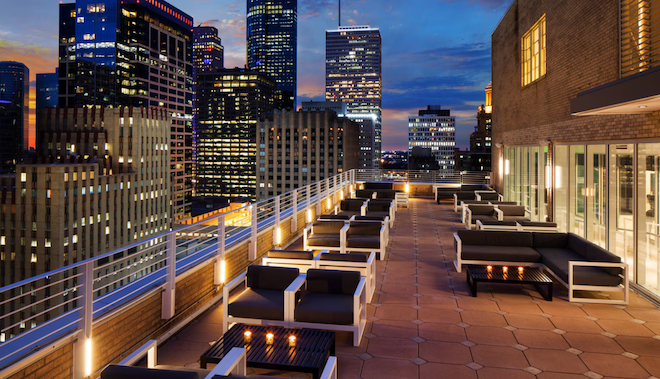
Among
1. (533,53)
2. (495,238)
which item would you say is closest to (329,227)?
(495,238)

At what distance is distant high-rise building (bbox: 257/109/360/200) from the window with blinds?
114m

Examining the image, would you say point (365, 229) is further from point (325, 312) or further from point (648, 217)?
point (648, 217)

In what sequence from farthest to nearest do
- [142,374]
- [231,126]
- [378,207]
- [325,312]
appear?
1. [231,126]
2. [378,207]
3. [325,312]
4. [142,374]

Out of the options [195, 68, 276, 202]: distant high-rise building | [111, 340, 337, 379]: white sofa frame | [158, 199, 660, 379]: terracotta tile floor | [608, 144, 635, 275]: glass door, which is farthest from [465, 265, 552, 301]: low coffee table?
[195, 68, 276, 202]: distant high-rise building

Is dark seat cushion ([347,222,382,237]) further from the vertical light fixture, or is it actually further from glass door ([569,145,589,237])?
the vertical light fixture

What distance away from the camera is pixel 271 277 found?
204 inches

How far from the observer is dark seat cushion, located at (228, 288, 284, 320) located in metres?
4.59

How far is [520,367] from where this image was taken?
13.4ft

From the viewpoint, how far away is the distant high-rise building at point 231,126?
188 m

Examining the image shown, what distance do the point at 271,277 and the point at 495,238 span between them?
443cm

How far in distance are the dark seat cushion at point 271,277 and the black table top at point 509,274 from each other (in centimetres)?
272

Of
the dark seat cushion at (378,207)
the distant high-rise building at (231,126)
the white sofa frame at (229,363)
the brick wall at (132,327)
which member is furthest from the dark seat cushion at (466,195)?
the distant high-rise building at (231,126)

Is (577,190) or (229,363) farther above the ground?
(577,190)

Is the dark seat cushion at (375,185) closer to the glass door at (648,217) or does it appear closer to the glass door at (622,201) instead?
the glass door at (622,201)
